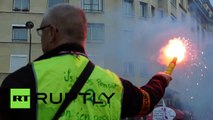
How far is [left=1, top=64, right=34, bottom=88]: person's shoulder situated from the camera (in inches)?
106

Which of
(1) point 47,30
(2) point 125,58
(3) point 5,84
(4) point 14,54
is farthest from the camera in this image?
(4) point 14,54

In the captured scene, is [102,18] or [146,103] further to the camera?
[102,18]

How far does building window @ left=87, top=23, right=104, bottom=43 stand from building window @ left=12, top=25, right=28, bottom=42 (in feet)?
13.9

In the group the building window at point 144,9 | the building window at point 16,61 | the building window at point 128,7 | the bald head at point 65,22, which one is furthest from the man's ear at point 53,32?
the building window at point 144,9

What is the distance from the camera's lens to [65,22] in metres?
2.90

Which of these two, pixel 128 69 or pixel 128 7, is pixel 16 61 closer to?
pixel 128 69

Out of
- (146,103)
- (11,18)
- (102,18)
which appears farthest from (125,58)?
(146,103)

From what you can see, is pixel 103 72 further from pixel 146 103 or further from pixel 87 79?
pixel 146 103

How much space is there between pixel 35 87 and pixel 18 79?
0.34ft

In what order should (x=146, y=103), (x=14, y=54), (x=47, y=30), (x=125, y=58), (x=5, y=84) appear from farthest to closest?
1. (x=14, y=54)
2. (x=125, y=58)
3. (x=146, y=103)
4. (x=47, y=30)
5. (x=5, y=84)

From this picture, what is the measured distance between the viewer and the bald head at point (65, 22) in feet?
9.52

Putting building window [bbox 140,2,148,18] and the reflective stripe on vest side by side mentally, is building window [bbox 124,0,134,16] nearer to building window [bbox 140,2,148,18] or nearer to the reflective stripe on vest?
building window [bbox 140,2,148,18]

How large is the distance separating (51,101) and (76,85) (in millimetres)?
172

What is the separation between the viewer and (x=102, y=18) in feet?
115
